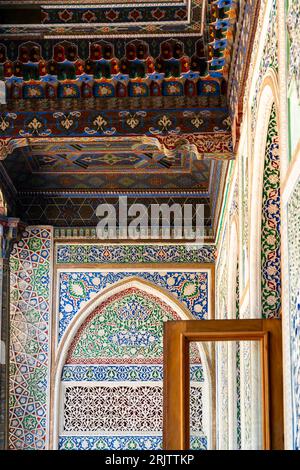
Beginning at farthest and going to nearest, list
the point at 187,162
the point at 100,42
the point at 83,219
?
the point at 83,219 → the point at 187,162 → the point at 100,42

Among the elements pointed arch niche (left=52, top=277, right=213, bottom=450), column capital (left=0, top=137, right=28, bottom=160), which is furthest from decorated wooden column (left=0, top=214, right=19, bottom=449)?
column capital (left=0, top=137, right=28, bottom=160)

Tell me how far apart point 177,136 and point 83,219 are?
9.44 ft

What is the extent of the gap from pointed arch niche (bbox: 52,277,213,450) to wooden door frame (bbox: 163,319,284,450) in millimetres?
4446

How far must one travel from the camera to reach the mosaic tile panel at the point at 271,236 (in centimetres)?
474

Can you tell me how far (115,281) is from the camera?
30.1ft

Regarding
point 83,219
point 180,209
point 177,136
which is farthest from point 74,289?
point 177,136

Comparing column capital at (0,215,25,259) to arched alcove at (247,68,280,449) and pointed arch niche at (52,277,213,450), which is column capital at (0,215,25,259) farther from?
arched alcove at (247,68,280,449)

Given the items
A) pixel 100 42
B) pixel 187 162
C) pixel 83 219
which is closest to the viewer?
pixel 100 42

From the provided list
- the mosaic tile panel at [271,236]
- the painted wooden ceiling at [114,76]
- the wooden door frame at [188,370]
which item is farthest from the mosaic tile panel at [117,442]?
the wooden door frame at [188,370]

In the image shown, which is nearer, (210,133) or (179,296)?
(210,133)

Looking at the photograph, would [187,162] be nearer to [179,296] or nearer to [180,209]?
[180,209]

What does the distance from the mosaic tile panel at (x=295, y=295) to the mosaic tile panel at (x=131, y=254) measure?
585cm

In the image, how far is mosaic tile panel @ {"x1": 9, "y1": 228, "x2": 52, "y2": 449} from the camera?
8984 millimetres

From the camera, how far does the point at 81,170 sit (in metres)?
8.93
